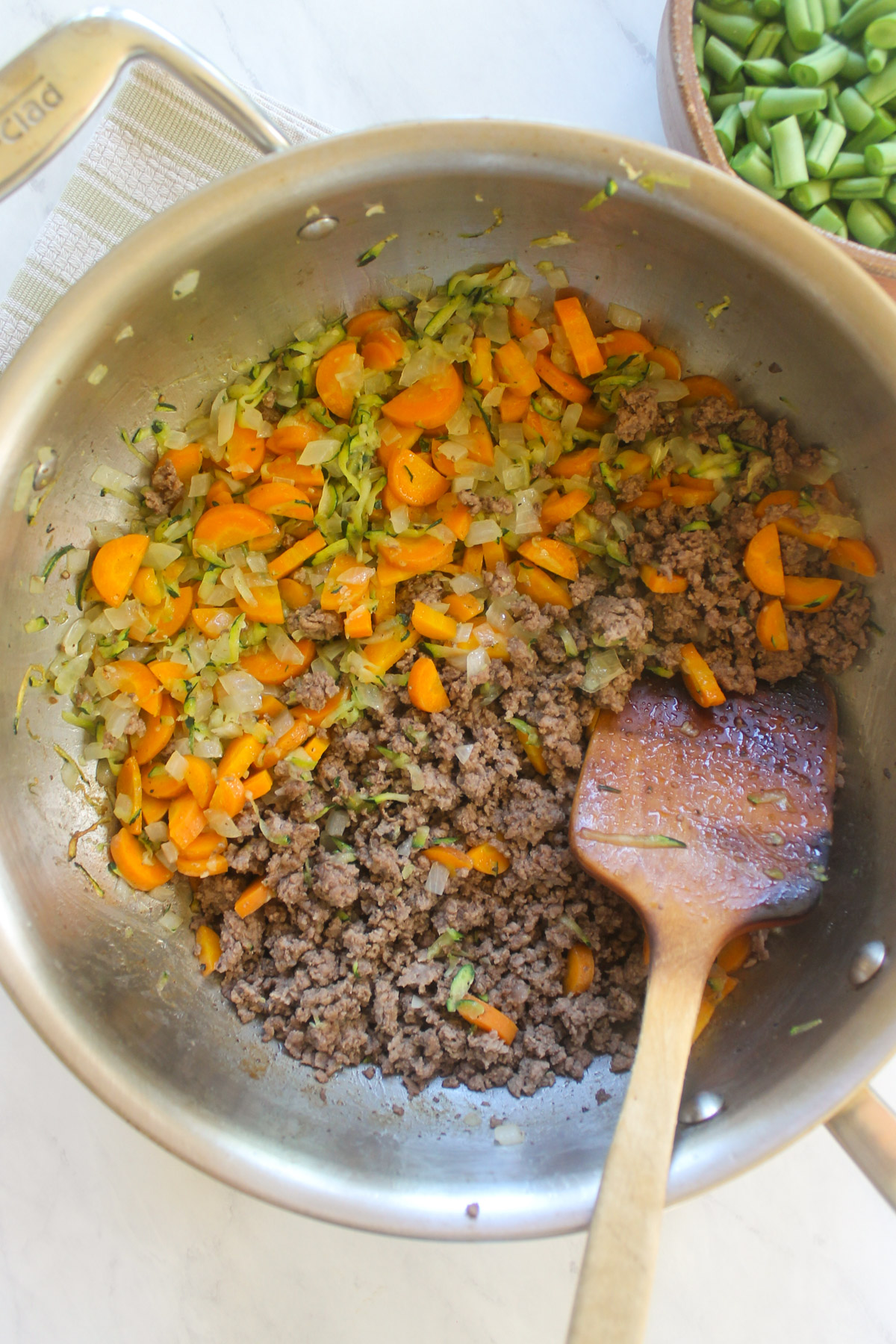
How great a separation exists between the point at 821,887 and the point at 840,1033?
0.97 feet

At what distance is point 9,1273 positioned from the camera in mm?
1957

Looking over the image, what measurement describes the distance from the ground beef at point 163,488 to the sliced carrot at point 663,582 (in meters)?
1.00

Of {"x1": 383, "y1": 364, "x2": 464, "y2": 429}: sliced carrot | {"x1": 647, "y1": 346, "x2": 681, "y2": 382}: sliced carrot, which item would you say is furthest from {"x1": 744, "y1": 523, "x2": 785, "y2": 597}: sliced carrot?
{"x1": 383, "y1": 364, "x2": 464, "y2": 429}: sliced carrot

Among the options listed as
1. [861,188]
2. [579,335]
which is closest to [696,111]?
[861,188]

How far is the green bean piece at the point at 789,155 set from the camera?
1.96 meters

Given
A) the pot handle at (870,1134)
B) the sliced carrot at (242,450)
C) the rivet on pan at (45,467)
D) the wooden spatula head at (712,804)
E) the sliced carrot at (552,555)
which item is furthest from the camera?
the sliced carrot at (552,555)

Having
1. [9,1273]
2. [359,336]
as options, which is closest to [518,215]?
[359,336]

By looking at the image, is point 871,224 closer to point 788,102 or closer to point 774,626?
point 788,102

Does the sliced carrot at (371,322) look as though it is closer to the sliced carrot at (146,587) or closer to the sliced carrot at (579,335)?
the sliced carrot at (579,335)

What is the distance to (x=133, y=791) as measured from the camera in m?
1.82

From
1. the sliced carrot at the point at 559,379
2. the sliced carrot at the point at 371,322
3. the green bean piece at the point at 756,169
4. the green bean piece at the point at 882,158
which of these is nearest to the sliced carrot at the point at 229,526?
the sliced carrot at the point at 371,322

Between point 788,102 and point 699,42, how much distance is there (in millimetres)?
281

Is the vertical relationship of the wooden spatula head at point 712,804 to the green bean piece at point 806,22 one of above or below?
below

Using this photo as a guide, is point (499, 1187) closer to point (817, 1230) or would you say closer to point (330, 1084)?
point (330, 1084)
